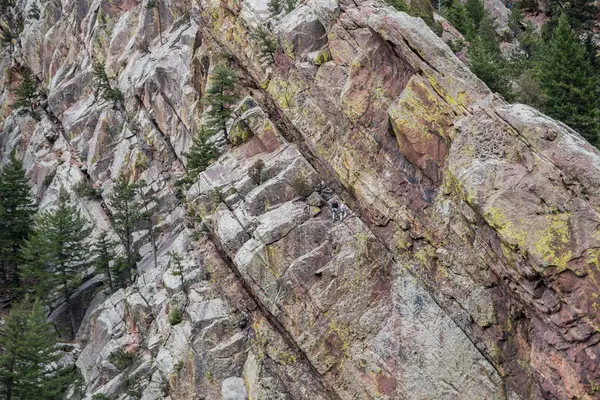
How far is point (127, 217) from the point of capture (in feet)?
146

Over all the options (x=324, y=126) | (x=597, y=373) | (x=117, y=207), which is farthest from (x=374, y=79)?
(x=117, y=207)

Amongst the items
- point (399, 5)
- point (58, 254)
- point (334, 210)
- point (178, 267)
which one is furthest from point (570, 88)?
point (58, 254)

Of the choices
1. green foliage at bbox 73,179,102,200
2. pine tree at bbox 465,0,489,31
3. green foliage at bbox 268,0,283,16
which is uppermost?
green foliage at bbox 73,179,102,200

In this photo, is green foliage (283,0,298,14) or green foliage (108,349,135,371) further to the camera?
green foliage (283,0,298,14)

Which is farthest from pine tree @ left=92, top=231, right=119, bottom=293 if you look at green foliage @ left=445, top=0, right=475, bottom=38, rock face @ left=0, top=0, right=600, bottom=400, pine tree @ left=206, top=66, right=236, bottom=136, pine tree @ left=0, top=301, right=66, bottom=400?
green foliage @ left=445, top=0, right=475, bottom=38

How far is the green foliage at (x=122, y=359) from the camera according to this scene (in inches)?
1443

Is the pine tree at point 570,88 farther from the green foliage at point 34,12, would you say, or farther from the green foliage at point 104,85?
the green foliage at point 34,12

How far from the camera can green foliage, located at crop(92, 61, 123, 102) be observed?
5516cm

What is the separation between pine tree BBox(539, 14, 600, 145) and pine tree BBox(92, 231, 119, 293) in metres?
35.4

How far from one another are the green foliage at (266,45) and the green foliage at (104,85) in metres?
21.6

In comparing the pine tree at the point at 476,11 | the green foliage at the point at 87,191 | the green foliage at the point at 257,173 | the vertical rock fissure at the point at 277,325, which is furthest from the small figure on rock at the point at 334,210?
the pine tree at the point at 476,11

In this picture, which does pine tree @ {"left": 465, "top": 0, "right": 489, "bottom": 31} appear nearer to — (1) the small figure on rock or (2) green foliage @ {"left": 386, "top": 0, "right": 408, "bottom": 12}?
(2) green foliage @ {"left": 386, "top": 0, "right": 408, "bottom": 12}

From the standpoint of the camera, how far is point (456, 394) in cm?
2650

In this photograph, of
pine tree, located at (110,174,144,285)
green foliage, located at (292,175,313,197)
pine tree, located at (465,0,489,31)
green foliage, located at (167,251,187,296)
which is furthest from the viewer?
pine tree, located at (465,0,489,31)
